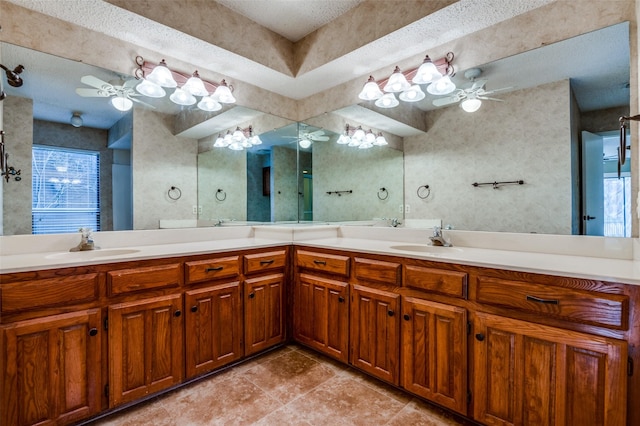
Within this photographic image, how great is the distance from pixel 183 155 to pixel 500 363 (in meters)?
2.43

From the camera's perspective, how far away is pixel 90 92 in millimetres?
1919

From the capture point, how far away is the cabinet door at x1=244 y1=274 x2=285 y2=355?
6.92 feet

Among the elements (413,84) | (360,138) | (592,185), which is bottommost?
(592,185)

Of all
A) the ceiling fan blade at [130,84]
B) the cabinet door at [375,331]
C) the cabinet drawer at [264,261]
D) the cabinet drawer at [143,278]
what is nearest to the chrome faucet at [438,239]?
the cabinet door at [375,331]

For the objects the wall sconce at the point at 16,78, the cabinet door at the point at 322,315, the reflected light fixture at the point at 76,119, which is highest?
the wall sconce at the point at 16,78

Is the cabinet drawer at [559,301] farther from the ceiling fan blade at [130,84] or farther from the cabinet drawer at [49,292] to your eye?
the ceiling fan blade at [130,84]

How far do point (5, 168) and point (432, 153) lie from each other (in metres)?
2.62

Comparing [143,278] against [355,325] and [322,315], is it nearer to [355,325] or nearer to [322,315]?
[322,315]

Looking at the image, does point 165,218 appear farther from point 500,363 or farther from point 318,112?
point 500,363

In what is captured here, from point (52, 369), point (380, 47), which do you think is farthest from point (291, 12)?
point (52, 369)

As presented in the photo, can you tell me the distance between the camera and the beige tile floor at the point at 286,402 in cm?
157

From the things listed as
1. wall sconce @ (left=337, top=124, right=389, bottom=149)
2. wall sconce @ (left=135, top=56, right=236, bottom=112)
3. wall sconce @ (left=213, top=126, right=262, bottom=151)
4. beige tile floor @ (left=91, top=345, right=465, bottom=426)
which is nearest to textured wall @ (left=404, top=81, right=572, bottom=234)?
wall sconce @ (left=337, top=124, right=389, bottom=149)

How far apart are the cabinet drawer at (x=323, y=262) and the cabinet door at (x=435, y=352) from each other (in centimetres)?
47

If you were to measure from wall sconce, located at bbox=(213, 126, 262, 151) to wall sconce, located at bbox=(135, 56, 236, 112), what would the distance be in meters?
0.26
